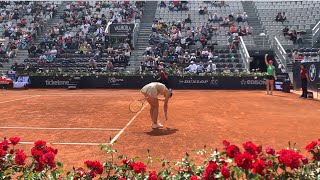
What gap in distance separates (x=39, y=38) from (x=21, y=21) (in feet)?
13.6

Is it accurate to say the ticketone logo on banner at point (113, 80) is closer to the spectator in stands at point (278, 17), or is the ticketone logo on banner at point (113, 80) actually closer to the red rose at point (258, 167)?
the spectator in stands at point (278, 17)

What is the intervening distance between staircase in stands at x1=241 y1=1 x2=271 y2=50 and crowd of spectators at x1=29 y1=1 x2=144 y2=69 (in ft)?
40.3

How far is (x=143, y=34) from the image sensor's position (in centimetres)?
3844

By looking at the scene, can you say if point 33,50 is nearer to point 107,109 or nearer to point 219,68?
point 219,68

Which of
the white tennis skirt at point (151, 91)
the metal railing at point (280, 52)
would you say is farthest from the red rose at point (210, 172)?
the metal railing at point (280, 52)

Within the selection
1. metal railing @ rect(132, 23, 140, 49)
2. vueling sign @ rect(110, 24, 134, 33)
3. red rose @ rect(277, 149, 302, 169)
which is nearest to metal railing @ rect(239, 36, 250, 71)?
metal railing @ rect(132, 23, 140, 49)

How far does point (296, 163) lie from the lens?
11.9 ft

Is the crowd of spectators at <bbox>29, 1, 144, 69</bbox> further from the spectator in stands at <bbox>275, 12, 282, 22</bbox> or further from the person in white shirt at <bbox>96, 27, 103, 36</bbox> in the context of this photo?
the spectator in stands at <bbox>275, 12, 282, 22</bbox>

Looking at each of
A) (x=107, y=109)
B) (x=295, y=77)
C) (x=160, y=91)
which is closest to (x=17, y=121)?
(x=107, y=109)

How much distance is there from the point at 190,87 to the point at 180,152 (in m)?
18.8

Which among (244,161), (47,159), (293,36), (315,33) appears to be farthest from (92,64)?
(244,161)

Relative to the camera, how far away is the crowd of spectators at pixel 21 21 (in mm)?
37156

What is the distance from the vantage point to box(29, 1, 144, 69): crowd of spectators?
34000 mm

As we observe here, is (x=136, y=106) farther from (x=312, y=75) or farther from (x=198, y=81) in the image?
(x=312, y=75)
